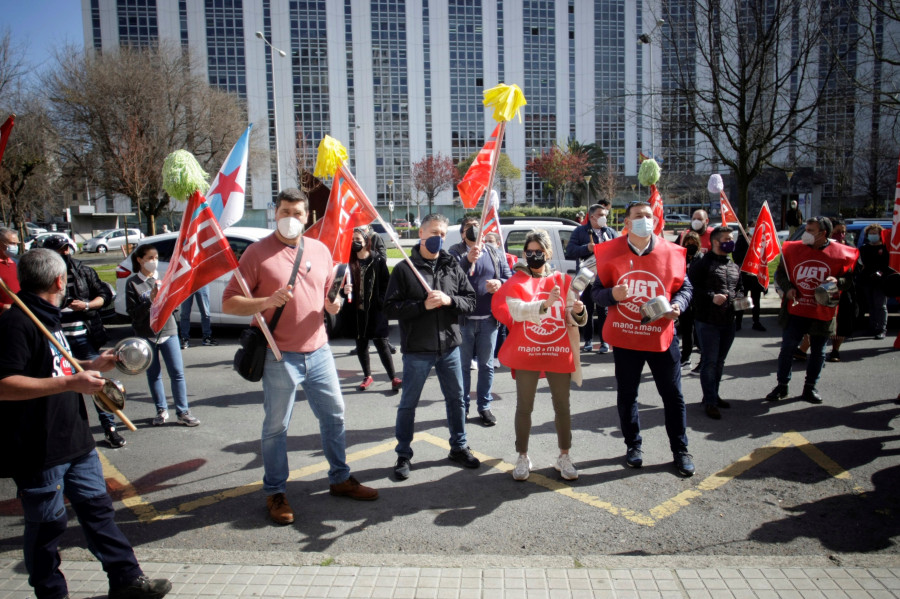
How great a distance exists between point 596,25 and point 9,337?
221 feet

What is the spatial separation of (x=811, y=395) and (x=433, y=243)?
177 inches

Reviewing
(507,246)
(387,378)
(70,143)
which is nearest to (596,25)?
(70,143)

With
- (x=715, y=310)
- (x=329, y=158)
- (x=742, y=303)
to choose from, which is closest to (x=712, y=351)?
(x=715, y=310)

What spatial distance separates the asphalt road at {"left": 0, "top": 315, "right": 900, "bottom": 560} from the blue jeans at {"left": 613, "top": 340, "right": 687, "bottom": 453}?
0.96ft

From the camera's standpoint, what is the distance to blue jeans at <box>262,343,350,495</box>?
374 centimetres

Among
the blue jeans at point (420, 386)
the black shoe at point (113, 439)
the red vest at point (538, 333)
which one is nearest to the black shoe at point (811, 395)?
the red vest at point (538, 333)

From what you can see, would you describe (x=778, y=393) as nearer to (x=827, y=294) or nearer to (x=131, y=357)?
(x=827, y=294)

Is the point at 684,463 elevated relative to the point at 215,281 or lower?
lower

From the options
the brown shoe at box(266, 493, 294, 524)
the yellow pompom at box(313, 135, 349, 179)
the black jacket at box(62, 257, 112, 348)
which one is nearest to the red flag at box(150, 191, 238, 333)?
the yellow pompom at box(313, 135, 349, 179)

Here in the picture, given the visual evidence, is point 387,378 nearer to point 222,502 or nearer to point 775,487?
point 222,502

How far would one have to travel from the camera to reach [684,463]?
14.5 feet

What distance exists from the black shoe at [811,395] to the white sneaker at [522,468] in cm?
358

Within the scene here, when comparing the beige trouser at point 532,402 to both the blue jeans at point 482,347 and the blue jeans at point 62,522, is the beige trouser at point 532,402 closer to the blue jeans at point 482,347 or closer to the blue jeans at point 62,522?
the blue jeans at point 482,347

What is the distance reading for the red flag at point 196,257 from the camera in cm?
376
